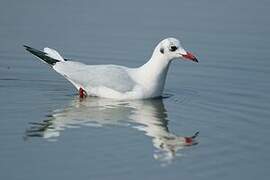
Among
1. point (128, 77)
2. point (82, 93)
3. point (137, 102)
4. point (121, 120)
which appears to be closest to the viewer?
point (121, 120)

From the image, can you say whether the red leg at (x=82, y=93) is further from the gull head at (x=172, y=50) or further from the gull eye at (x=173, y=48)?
the gull eye at (x=173, y=48)

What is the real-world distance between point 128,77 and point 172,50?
93 centimetres

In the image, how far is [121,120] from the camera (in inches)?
520

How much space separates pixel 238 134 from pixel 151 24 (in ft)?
24.3

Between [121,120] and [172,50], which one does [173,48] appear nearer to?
[172,50]

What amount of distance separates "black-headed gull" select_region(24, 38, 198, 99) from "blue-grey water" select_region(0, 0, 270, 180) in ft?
0.84

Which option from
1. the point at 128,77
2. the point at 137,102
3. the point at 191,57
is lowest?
the point at 137,102

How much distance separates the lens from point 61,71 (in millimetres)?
15492

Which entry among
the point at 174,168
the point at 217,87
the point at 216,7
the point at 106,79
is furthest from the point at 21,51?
the point at 174,168

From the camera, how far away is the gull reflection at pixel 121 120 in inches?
480

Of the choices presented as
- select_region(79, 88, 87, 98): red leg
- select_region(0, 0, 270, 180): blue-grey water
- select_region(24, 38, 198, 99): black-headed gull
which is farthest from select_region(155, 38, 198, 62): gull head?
select_region(79, 88, 87, 98): red leg

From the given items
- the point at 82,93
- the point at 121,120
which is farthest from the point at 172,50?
the point at 121,120

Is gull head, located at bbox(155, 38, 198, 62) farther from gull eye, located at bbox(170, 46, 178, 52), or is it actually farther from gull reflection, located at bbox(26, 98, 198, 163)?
gull reflection, located at bbox(26, 98, 198, 163)

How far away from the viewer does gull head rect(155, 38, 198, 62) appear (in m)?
15.0
